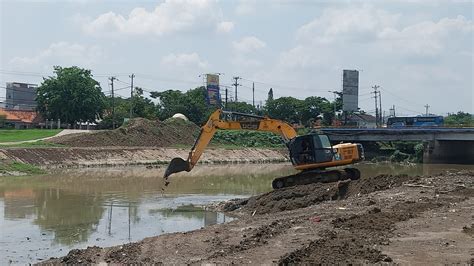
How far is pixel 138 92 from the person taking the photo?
12381 cm

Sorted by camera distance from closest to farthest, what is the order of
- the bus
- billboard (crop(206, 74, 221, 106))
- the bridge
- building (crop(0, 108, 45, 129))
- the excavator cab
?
the excavator cab
the bridge
the bus
building (crop(0, 108, 45, 129))
billboard (crop(206, 74, 221, 106))

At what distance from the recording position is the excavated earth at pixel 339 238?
13.1 m

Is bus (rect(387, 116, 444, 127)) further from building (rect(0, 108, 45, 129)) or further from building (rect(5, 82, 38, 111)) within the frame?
building (rect(5, 82, 38, 111))

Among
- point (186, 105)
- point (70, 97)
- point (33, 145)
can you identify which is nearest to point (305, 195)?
point (33, 145)

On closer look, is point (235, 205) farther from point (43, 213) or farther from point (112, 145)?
point (112, 145)

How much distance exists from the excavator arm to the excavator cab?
90 cm

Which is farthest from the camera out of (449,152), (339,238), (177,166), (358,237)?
(449,152)

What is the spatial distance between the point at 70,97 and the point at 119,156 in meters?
34.2

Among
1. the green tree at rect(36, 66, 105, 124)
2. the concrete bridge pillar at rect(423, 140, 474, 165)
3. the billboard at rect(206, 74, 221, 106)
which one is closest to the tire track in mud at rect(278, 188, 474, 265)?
the concrete bridge pillar at rect(423, 140, 474, 165)

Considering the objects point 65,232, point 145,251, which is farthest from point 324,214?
point 65,232

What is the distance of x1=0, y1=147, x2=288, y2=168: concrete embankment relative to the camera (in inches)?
2074

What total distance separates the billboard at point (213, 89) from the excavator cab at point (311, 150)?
4114 inches

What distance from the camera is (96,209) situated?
86.1 ft

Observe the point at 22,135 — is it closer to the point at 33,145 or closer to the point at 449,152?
the point at 33,145
